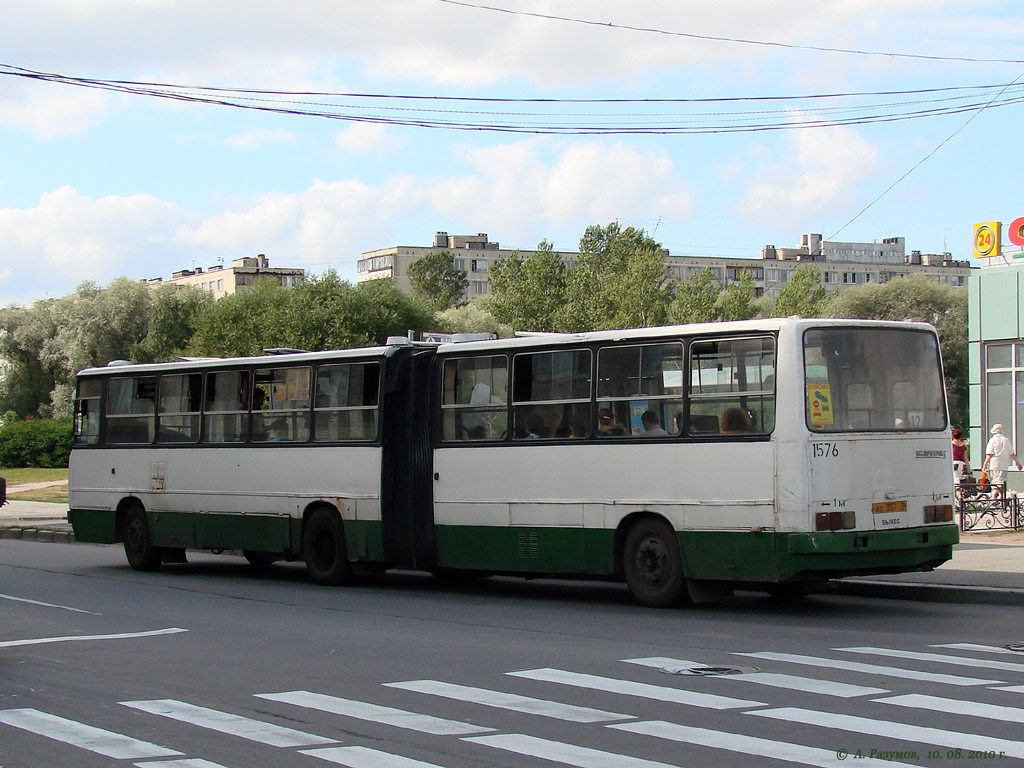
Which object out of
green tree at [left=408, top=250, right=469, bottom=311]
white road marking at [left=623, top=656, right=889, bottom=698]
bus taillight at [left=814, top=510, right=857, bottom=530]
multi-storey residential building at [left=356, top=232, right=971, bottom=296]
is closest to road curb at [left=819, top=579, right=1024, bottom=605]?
bus taillight at [left=814, top=510, right=857, bottom=530]

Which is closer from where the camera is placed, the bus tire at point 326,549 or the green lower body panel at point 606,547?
the green lower body panel at point 606,547

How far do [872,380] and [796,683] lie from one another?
16.9ft

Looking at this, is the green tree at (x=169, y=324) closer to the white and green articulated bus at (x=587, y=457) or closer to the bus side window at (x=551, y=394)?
the white and green articulated bus at (x=587, y=457)

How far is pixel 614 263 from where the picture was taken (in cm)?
9850

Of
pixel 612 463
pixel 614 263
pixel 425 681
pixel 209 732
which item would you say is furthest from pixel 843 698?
pixel 614 263

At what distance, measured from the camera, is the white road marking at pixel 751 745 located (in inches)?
261

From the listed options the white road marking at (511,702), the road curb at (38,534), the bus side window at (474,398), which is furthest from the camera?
the road curb at (38,534)

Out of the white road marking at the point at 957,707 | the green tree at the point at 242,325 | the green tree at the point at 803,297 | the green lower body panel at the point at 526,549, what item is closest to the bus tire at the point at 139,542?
the green lower body panel at the point at 526,549

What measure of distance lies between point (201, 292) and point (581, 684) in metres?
83.5

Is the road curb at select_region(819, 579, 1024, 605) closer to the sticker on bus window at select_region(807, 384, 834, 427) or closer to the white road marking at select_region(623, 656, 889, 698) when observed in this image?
the sticker on bus window at select_region(807, 384, 834, 427)

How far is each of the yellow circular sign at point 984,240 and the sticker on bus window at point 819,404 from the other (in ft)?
69.3

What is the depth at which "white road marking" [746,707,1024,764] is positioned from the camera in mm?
6926

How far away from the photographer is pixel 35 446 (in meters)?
61.6

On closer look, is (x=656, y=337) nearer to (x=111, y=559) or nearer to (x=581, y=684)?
(x=581, y=684)
